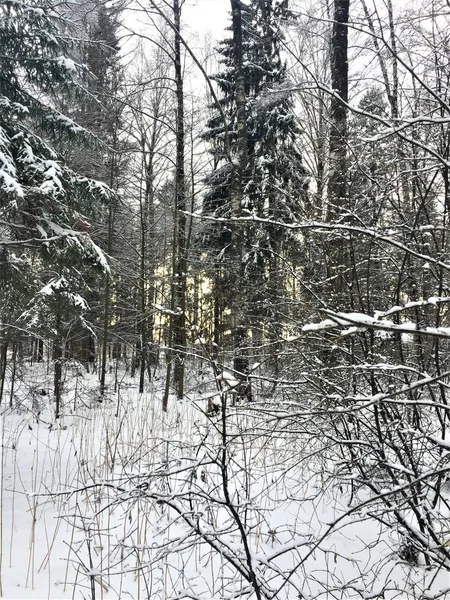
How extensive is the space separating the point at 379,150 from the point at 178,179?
26.2 feet

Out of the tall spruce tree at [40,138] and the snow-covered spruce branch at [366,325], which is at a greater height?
the tall spruce tree at [40,138]

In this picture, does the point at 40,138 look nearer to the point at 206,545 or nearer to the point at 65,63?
the point at 65,63

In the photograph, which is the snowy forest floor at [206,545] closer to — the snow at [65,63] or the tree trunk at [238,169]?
the tree trunk at [238,169]

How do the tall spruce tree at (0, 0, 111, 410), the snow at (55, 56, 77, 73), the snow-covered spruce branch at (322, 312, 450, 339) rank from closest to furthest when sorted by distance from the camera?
the snow-covered spruce branch at (322, 312, 450, 339) → the tall spruce tree at (0, 0, 111, 410) → the snow at (55, 56, 77, 73)

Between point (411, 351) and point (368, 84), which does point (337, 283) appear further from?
point (368, 84)

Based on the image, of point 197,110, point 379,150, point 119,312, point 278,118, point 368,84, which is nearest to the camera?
point 379,150

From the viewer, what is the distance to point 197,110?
1081cm

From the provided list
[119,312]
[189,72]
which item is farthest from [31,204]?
[119,312]

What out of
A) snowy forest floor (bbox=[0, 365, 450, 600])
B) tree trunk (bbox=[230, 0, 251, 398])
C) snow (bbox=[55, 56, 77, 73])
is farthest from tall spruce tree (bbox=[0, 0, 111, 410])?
snowy forest floor (bbox=[0, 365, 450, 600])

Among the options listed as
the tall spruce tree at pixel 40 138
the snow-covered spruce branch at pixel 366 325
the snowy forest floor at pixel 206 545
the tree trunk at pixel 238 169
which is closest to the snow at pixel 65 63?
the tall spruce tree at pixel 40 138

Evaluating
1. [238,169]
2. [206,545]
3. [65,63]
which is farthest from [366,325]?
[238,169]

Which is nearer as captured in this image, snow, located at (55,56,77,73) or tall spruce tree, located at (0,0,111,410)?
tall spruce tree, located at (0,0,111,410)

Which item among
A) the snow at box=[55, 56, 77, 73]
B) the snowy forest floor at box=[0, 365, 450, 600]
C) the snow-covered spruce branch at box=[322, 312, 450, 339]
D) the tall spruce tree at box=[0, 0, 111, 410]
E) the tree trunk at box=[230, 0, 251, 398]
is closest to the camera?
the snow-covered spruce branch at box=[322, 312, 450, 339]

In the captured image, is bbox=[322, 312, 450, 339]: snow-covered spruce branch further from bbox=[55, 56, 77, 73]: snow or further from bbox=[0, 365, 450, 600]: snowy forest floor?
bbox=[55, 56, 77, 73]: snow
